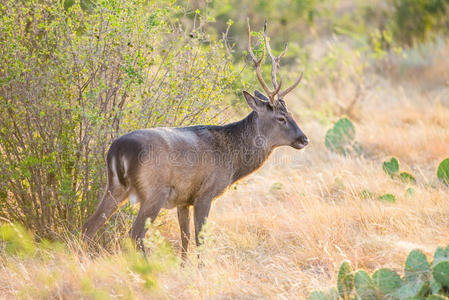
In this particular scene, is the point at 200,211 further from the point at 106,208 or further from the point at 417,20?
the point at 417,20

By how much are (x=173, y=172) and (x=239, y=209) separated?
210cm

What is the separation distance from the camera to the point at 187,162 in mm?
5609

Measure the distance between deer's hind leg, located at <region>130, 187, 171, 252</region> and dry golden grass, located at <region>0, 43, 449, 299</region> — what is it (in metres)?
0.31

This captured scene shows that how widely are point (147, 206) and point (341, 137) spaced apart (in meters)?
5.46

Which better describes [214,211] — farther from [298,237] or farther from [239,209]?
[298,237]

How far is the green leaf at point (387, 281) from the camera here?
4180mm

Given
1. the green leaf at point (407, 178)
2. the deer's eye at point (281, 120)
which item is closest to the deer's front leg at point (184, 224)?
the deer's eye at point (281, 120)

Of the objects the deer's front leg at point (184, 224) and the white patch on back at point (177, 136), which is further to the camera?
the deer's front leg at point (184, 224)

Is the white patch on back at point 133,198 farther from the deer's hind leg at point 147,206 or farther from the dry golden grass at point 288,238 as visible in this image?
the dry golden grass at point 288,238

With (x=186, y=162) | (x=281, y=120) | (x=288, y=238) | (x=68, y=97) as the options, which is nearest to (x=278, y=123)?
(x=281, y=120)

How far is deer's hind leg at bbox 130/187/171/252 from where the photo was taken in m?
5.33

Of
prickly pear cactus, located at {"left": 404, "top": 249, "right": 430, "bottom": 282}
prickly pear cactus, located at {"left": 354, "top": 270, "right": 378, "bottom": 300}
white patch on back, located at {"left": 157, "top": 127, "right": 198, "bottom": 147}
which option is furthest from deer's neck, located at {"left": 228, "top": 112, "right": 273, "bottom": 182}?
prickly pear cactus, located at {"left": 404, "top": 249, "right": 430, "bottom": 282}

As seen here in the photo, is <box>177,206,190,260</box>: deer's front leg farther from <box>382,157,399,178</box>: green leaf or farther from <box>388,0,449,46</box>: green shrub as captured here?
<box>388,0,449,46</box>: green shrub

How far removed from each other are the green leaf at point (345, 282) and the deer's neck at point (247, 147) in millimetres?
2221
